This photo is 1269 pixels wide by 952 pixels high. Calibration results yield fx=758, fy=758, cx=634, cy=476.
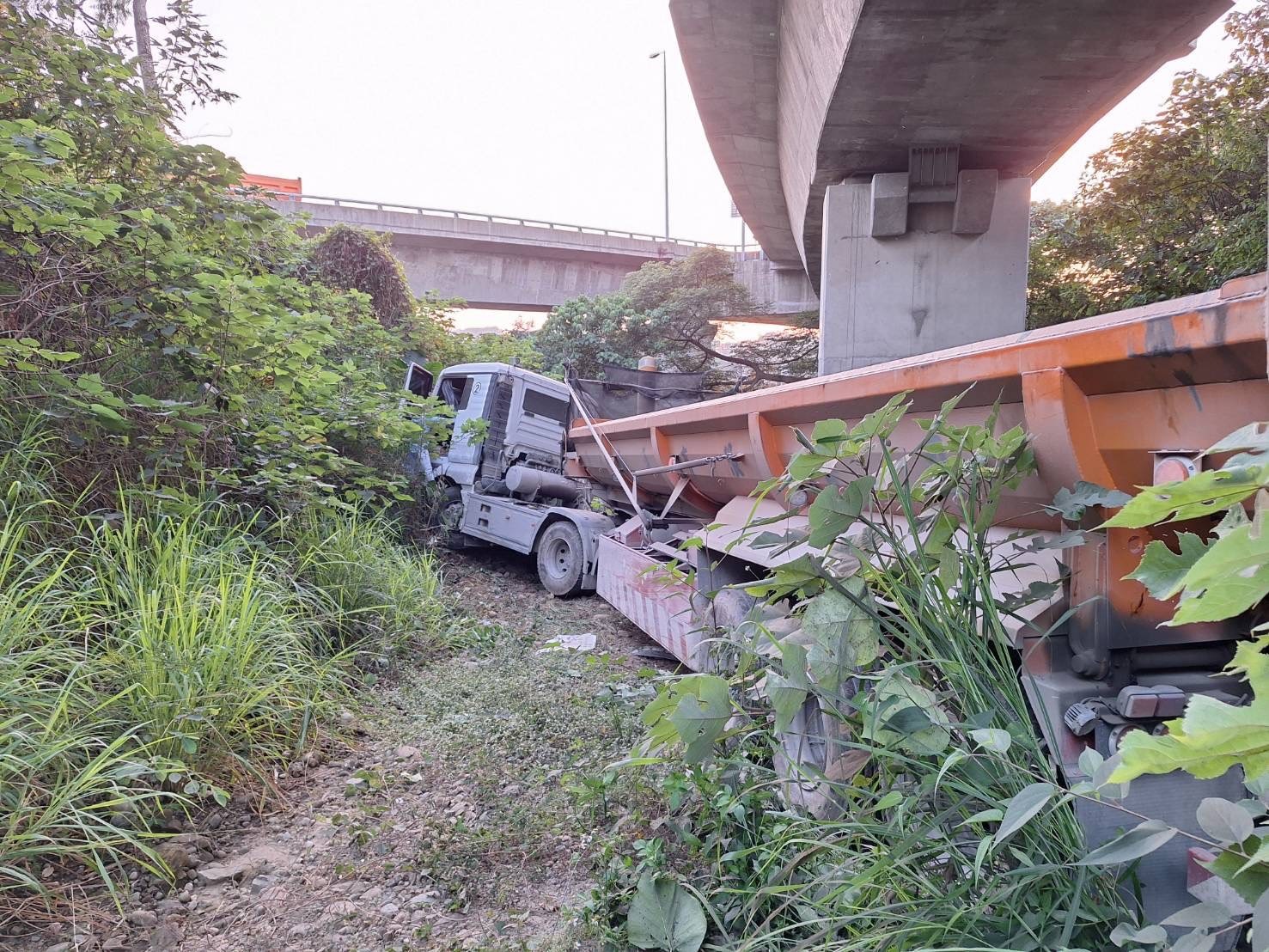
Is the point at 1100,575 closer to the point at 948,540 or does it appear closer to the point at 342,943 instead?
the point at 948,540

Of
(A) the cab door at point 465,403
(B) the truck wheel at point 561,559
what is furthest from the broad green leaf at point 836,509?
(A) the cab door at point 465,403

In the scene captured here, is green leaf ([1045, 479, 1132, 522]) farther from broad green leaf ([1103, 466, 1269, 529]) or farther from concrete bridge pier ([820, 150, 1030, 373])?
concrete bridge pier ([820, 150, 1030, 373])

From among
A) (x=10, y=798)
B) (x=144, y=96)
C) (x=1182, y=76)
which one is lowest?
(x=10, y=798)

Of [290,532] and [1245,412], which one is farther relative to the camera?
[290,532]

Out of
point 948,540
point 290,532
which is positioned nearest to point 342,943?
point 948,540

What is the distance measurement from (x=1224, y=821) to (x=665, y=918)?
1.73m

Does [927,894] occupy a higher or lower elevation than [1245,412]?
lower

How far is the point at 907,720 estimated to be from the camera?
1.74 m

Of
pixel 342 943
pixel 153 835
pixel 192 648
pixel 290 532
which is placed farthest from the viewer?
pixel 290 532

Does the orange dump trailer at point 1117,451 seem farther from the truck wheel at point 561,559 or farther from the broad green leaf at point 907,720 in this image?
the truck wheel at point 561,559

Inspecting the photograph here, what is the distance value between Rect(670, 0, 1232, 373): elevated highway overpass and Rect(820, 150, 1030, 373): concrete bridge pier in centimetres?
2

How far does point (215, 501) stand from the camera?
4.87 metres

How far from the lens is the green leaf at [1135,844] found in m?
1.13

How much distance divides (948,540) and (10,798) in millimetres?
3143
